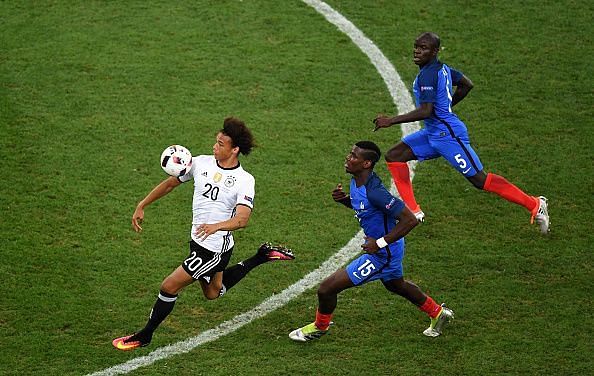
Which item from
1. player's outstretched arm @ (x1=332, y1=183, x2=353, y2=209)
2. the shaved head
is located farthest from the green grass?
the shaved head

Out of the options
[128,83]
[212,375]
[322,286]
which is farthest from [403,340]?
[128,83]

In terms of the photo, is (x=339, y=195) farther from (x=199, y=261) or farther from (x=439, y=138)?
(x=439, y=138)

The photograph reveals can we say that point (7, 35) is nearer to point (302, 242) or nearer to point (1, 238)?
point (1, 238)

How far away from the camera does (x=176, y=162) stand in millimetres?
9984

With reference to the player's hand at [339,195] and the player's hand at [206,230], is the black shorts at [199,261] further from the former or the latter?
the player's hand at [339,195]

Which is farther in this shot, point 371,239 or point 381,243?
point 371,239

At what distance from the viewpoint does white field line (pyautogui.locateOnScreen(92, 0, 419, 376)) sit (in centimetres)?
1023

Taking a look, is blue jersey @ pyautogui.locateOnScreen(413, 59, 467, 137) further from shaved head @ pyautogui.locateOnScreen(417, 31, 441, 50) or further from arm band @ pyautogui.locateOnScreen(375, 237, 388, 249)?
arm band @ pyautogui.locateOnScreen(375, 237, 388, 249)

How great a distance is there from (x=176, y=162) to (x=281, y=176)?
3668 millimetres

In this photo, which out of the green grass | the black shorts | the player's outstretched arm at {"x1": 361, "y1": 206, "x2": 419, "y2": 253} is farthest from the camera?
the green grass

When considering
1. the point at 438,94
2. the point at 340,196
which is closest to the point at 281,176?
the point at 438,94

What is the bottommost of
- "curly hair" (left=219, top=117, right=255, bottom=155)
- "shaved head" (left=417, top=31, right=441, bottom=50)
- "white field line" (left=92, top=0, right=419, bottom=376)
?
"white field line" (left=92, top=0, right=419, bottom=376)

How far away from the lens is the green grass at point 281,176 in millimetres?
10531

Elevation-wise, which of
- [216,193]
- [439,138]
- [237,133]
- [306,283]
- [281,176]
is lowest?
[306,283]
